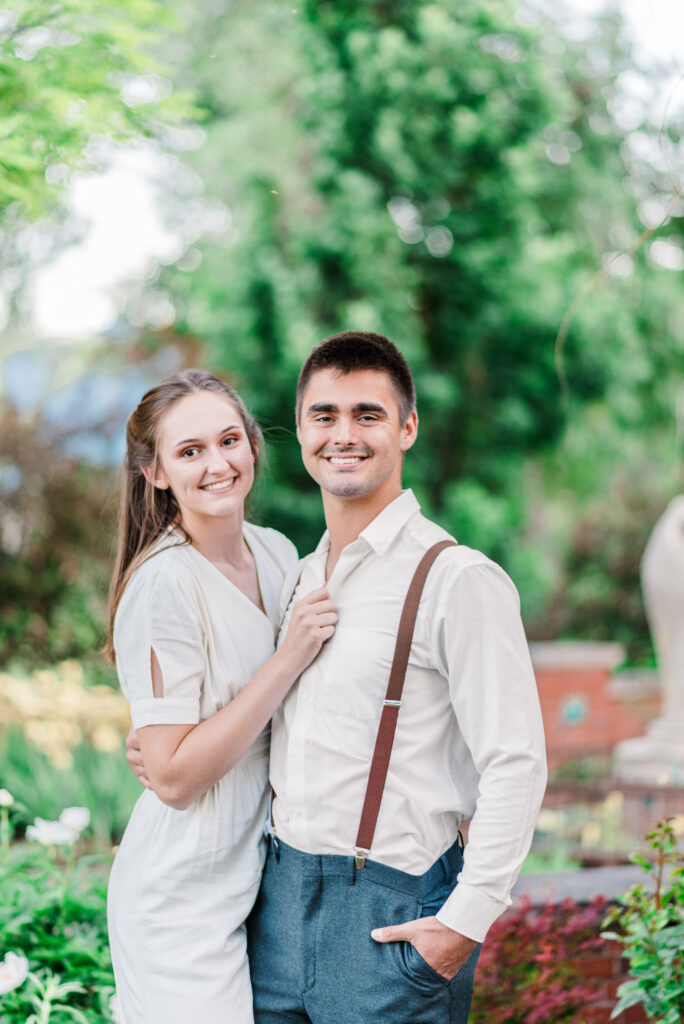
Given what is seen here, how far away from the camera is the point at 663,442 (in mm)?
14570

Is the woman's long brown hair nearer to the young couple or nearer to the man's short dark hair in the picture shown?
the young couple

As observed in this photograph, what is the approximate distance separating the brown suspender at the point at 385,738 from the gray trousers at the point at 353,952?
2.2 inches

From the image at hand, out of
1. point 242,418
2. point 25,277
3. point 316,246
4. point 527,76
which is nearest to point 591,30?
point 527,76

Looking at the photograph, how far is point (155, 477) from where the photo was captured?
8.14ft

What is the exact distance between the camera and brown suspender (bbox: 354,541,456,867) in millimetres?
2018

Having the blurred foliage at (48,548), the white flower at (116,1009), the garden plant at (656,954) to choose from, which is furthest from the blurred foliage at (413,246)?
the garden plant at (656,954)

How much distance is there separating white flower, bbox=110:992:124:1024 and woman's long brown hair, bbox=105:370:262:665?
920mm

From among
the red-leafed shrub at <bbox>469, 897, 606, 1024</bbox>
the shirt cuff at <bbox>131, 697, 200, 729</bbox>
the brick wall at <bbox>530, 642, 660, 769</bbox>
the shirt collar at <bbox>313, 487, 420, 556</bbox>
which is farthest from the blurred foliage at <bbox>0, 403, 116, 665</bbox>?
the shirt collar at <bbox>313, 487, 420, 556</bbox>

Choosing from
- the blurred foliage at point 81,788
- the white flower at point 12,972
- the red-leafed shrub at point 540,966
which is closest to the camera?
the white flower at point 12,972

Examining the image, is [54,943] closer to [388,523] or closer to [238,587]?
[238,587]

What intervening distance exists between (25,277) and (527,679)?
8370mm

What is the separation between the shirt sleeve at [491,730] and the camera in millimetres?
1937

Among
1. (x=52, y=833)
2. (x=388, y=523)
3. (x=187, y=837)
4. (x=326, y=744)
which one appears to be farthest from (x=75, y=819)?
(x=388, y=523)

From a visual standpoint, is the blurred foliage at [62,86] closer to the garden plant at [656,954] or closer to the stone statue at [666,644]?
the garden plant at [656,954]
